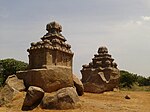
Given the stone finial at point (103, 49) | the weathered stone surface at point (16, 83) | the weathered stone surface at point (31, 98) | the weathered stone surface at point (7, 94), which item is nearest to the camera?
the weathered stone surface at point (31, 98)

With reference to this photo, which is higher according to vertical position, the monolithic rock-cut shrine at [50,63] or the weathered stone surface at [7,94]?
the monolithic rock-cut shrine at [50,63]

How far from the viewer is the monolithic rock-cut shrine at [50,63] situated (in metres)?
14.0

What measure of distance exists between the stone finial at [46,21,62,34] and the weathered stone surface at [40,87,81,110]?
9.87m

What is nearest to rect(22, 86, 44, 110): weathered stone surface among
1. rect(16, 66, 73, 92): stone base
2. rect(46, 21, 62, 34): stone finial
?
rect(16, 66, 73, 92): stone base

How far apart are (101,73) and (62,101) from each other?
13304 millimetres

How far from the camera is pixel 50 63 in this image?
16.6 m

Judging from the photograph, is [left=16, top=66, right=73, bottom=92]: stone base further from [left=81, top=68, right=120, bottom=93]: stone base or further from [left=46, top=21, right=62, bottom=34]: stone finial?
[left=81, top=68, right=120, bottom=93]: stone base

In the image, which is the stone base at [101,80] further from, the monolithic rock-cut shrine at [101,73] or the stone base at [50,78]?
the stone base at [50,78]

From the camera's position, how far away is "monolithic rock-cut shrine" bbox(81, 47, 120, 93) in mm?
23405

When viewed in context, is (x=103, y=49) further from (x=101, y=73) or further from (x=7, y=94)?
(x=7, y=94)

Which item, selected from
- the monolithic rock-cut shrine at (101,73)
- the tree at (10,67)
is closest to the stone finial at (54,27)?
the monolithic rock-cut shrine at (101,73)

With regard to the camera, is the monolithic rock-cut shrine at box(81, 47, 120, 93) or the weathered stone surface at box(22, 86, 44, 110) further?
the monolithic rock-cut shrine at box(81, 47, 120, 93)

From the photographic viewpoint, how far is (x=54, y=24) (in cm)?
2130

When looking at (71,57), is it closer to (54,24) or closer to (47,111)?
(54,24)
